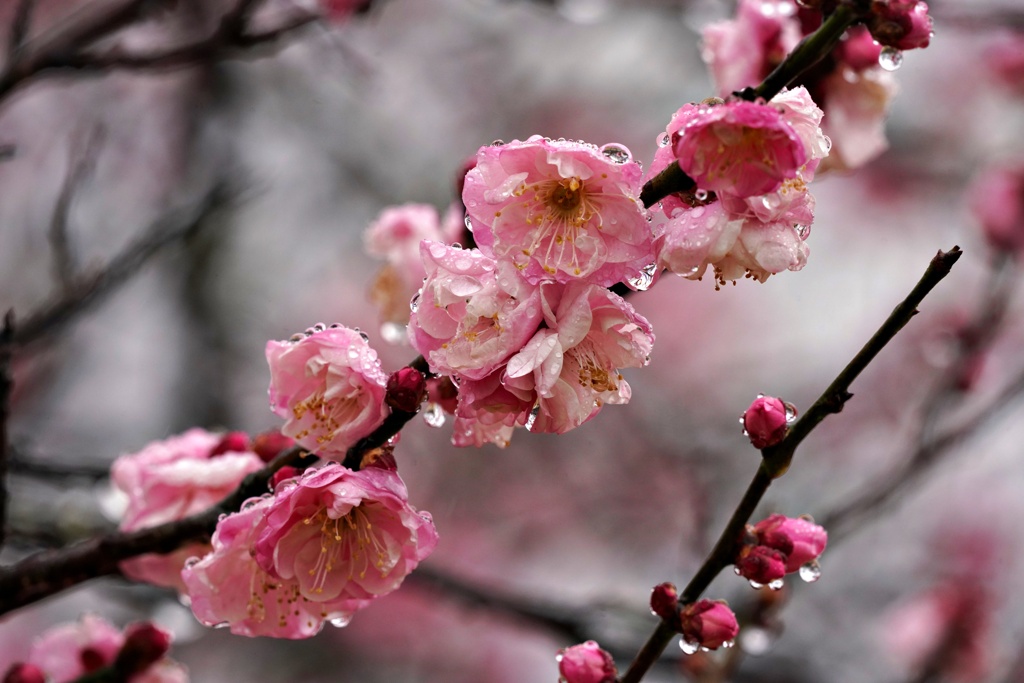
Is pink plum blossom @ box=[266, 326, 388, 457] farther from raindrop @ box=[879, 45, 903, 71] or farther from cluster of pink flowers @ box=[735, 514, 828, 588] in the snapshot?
raindrop @ box=[879, 45, 903, 71]

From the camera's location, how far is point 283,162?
15.6 ft

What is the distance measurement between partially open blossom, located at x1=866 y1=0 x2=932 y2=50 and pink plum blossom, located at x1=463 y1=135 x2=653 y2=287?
0.30 metres

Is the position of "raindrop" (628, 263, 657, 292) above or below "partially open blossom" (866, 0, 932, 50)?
below

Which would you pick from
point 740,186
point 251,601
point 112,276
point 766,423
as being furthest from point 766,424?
point 112,276

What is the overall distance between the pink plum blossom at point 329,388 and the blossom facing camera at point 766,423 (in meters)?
0.39

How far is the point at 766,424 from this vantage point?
35.9 inches

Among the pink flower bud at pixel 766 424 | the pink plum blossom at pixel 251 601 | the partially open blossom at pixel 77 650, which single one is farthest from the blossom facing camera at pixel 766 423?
the partially open blossom at pixel 77 650

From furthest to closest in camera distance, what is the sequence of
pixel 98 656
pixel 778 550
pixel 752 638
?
pixel 752 638
pixel 98 656
pixel 778 550

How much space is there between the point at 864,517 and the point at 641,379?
2.62 metres

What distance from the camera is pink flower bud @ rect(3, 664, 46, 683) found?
1275 millimetres

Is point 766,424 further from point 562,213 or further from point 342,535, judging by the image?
point 342,535

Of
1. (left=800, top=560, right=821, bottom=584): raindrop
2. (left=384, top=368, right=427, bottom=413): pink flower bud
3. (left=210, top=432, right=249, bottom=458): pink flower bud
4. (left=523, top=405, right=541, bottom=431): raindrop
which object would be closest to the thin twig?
(left=210, top=432, right=249, bottom=458): pink flower bud

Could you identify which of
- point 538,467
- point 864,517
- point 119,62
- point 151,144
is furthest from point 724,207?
point 151,144

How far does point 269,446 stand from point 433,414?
0.35m
